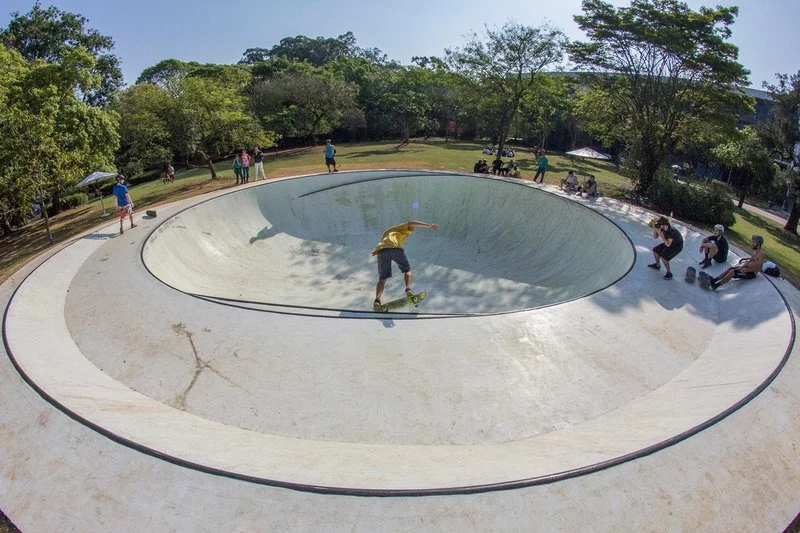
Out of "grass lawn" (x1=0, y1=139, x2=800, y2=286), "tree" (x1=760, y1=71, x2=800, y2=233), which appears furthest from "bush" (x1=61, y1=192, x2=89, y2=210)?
"tree" (x1=760, y1=71, x2=800, y2=233)

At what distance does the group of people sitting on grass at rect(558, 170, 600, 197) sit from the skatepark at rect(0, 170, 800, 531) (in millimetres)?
5415

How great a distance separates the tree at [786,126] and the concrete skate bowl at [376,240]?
491 inches

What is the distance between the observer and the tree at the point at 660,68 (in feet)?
50.2

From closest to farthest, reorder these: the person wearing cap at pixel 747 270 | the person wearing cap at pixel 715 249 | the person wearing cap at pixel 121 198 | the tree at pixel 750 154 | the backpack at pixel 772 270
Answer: the person wearing cap at pixel 747 270
the backpack at pixel 772 270
the person wearing cap at pixel 715 249
the person wearing cap at pixel 121 198
the tree at pixel 750 154

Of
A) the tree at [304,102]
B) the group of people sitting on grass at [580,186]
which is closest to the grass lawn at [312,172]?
the group of people sitting on grass at [580,186]

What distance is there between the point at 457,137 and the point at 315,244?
109 ft

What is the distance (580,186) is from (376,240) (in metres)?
8.19

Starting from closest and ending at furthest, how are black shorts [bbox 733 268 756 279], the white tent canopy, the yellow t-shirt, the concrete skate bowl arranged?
1. the yellow t-shirt
2. black shorts [bbox 733 268 756 279]
3. the concrete skate bowl
4. the white tent canopy

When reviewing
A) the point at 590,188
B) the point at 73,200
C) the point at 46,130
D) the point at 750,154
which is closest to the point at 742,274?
the point at 590,188

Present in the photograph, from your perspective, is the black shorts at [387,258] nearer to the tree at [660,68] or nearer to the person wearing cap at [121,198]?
the person wearing cap at [121,198]

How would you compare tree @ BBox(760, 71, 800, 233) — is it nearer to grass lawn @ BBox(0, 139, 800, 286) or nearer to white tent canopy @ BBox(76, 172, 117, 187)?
grass lawn @ BBox(0, 139, 800, 286)

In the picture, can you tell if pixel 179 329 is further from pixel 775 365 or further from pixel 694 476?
pixel 775 365

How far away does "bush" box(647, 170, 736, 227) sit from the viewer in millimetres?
14524

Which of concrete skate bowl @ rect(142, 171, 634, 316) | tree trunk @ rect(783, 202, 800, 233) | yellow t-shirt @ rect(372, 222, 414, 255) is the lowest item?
tree trunk @ rect(783, 202, 800, 233)
